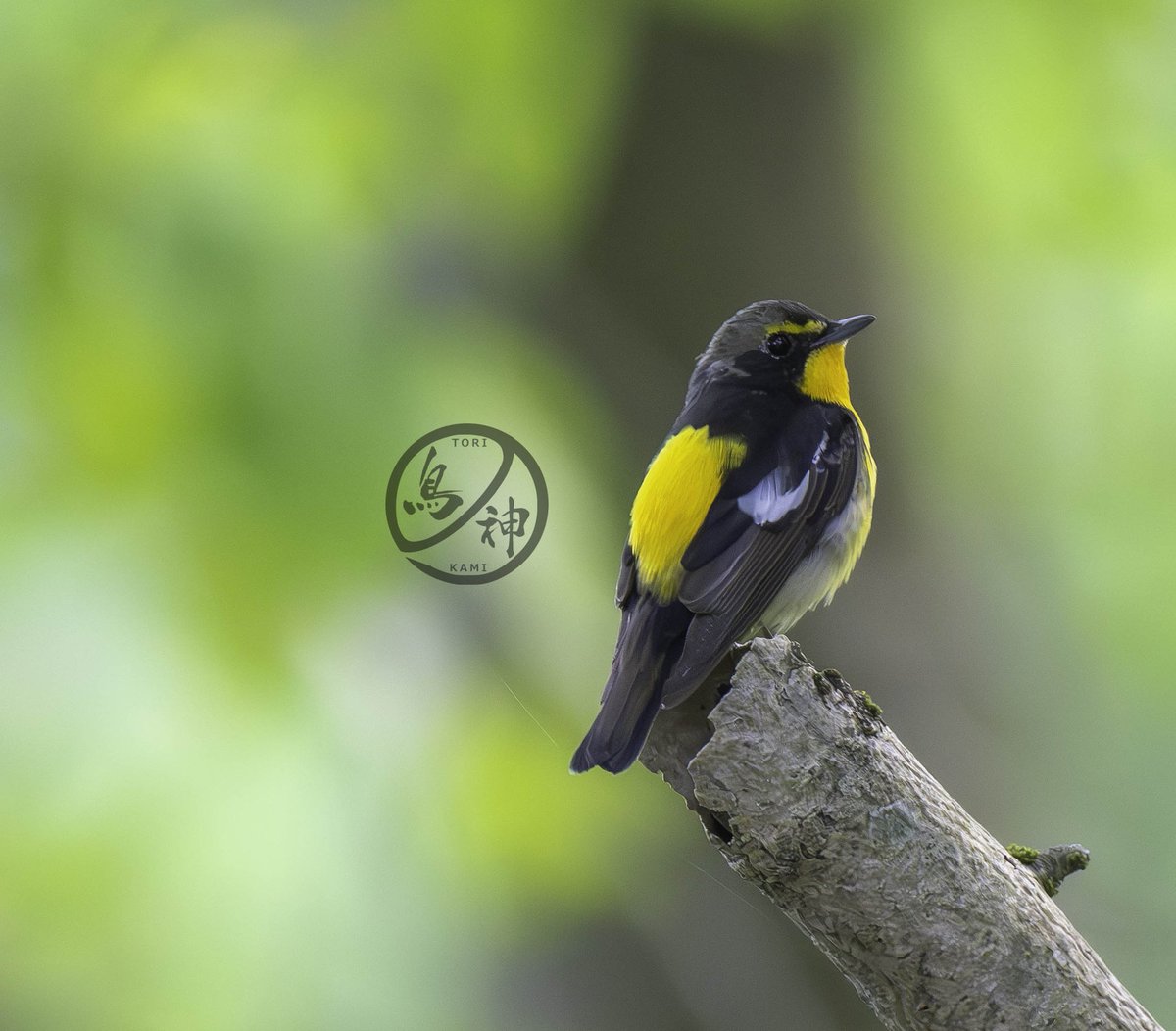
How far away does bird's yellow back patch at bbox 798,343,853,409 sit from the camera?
3932 mm

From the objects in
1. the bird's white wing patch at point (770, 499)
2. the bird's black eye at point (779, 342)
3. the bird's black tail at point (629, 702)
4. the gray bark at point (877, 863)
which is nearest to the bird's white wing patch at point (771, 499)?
the bird's white wing patch at point (770, 499)

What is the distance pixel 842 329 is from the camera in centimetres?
391

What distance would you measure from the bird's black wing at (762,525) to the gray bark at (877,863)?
34 centimetres

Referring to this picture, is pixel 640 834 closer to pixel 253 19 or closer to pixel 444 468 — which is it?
pixel 444 468

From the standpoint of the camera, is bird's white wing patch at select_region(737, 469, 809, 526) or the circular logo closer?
bird's white wing patch at select_region(737, 469, 809, 526)

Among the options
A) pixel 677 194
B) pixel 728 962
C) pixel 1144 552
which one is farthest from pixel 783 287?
pixel 1144 552

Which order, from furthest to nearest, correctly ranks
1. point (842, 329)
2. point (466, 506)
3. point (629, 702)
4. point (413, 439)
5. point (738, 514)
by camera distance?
point (413, 439)
point (466, 506)
point (842, 329)
point (738, 514)
point (629, 702)

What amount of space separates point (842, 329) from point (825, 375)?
15 centimetres

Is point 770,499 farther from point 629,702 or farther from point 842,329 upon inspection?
point 629,702

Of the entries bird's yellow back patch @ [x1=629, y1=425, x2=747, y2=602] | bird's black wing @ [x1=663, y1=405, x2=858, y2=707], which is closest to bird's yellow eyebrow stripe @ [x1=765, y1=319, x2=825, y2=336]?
bird's black wing @ [x1=663, y1=405, x2=858, y2=707]

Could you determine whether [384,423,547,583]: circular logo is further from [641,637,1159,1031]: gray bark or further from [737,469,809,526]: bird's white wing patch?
[641,637,1159,1031]: gray bark

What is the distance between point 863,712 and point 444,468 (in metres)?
2.47

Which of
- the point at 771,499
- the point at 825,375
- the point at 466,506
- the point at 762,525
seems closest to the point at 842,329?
the point at 825,375

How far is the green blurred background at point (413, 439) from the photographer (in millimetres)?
4336
